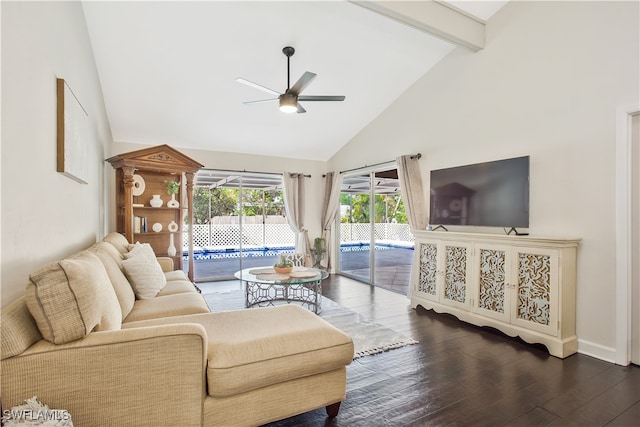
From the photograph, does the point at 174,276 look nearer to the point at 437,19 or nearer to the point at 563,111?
the point at 437,19

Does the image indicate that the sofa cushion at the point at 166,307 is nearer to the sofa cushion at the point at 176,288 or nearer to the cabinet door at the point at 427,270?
the sofa cushion at the point at 176,288

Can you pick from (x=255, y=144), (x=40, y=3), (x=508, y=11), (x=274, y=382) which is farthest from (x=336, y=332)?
(x=255, y=144)

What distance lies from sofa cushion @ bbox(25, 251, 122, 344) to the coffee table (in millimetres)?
2005

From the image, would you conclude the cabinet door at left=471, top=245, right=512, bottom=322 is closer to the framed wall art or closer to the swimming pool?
the swimming pool

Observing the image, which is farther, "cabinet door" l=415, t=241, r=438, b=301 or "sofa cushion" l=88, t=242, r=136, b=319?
"cabinet door" l=415, t=241, r=438, b=301

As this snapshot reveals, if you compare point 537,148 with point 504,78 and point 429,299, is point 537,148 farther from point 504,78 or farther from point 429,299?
point 429,299

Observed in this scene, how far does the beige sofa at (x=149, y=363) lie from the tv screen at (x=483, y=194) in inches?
94.6

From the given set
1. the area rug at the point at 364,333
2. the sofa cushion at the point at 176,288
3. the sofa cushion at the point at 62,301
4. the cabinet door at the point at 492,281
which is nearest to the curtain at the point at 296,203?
the area rug at the point at 364,333

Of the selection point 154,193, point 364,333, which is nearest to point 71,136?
point 154,193

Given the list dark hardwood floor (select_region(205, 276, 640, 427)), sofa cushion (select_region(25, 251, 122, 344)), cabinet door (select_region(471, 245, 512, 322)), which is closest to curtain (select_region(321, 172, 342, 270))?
cabinet door (select_region(471, 245, 512, 322))

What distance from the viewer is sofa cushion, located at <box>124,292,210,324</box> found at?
224 cm

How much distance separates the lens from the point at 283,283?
10.8ft

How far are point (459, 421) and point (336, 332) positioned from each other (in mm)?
861

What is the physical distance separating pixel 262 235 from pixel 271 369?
520cm
